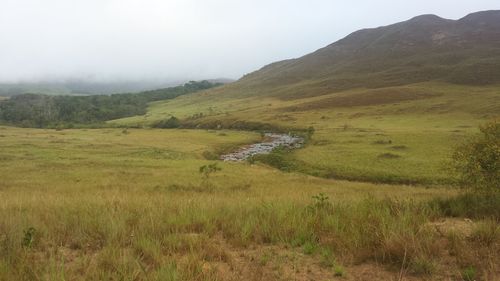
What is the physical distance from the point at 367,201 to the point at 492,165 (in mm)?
6988

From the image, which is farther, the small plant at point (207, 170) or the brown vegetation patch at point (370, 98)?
the brown vegetation patch at point (370, 98)

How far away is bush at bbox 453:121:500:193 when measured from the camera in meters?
13.5

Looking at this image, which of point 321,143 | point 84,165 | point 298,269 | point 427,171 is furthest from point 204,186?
point 321,143

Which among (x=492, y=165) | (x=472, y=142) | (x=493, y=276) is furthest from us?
(x=472, y=142)

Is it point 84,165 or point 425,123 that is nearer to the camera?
point 84,165

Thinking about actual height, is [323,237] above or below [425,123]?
above

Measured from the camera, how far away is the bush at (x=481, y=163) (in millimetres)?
13492

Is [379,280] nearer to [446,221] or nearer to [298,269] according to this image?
[298,269]

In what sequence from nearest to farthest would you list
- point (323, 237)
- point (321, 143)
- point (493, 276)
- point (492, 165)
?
point (493, 276) → point (323, 237) → point (492, 165) → point (321, 143)

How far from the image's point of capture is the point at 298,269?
634cm

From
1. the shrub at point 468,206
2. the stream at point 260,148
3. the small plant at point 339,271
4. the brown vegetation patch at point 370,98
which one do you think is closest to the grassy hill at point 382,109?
the brown vegetation patch at point 370,98

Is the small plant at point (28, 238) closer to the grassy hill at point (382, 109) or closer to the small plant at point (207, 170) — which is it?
the small plant at point (207, 170)

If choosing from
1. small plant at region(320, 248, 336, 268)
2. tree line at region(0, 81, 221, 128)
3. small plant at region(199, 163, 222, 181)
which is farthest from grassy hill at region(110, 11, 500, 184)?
tree line at region(0, 81, 221, 128)

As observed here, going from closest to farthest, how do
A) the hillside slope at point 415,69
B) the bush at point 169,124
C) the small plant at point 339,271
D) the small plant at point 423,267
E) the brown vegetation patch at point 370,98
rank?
the small plant at point 423,267
the small plant at point 339,271
the brown vegetation patch at point 370,98
the bush at point 169,124
the hillside slope at point 415,69
